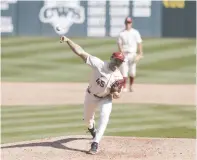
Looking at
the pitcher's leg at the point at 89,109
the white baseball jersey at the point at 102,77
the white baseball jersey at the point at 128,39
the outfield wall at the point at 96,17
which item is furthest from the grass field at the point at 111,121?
the outfield wall at the point at 96,17

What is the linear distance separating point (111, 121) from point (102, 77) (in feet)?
12.3

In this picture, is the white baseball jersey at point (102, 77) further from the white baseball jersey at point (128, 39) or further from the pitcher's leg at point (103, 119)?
the white baseball jersey at point (128, 39)

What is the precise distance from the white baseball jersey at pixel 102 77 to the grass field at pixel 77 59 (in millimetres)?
11710

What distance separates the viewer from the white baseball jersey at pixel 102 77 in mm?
9484

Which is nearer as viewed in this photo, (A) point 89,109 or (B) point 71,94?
(A) point 89,109

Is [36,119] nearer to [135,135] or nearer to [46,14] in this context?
[135,135]

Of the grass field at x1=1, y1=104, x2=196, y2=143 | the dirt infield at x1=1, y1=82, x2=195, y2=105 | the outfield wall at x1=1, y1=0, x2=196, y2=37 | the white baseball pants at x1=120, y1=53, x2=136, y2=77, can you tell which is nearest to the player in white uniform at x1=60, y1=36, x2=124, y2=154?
the grass field at x1=1, y1=104, x2=196, y2=143

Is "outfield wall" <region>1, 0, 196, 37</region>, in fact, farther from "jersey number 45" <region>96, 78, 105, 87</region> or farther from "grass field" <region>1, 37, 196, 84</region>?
"jersey number 45" <region>96, 78, 105, 87</region>

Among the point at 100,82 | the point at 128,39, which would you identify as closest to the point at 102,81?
the point at 100,82

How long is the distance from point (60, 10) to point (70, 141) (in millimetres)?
15149

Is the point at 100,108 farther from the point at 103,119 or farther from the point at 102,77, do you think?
A: the point at 102,77

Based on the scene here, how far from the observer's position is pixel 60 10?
2494 centimetres

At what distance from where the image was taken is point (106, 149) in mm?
9781

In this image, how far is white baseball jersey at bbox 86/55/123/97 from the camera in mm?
9484
